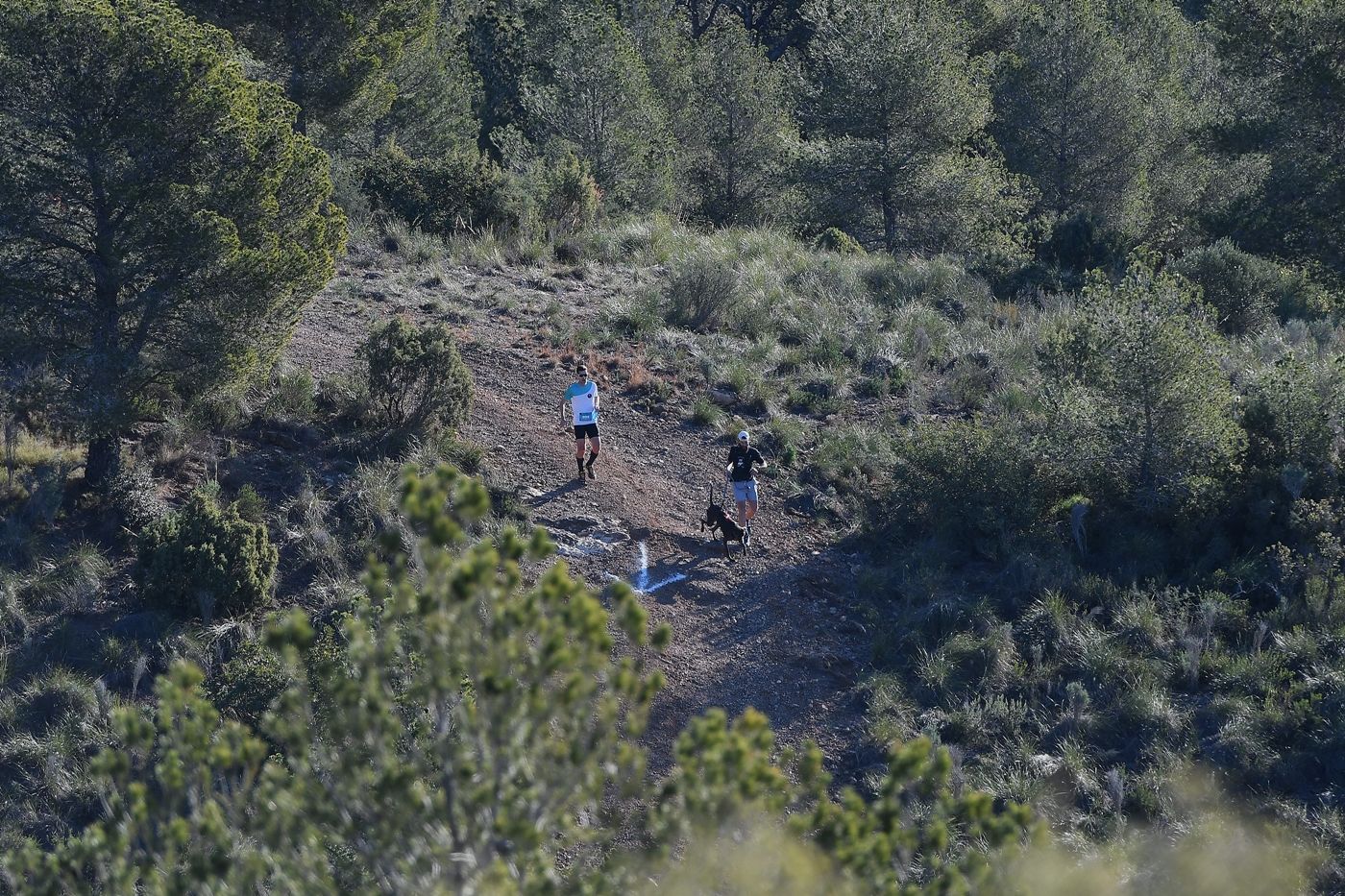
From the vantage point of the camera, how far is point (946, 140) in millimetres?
24625

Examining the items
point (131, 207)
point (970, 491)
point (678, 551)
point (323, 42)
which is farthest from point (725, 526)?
point (323, 42)

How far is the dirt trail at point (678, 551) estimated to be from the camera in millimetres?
11148

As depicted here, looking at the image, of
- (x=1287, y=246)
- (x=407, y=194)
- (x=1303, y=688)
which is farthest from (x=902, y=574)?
(x=407, y=194)

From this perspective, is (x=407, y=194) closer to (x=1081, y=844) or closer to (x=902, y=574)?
(x=902, y=574)

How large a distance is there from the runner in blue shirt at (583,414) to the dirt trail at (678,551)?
0.37 m

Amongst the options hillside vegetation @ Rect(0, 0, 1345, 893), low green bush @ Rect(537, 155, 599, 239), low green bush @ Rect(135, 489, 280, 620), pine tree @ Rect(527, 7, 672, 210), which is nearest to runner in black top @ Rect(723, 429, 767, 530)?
hillside vegetation @ Rect(0, 0, 1345, 893)

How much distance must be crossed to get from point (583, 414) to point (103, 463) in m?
4.86

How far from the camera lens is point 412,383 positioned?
14.1 metres

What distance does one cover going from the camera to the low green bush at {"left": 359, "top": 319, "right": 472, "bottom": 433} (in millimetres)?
14008

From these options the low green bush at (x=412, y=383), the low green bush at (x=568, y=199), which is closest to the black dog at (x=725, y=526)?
the low green bush at (x=412, y=383)

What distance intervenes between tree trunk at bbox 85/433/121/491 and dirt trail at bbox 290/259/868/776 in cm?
322

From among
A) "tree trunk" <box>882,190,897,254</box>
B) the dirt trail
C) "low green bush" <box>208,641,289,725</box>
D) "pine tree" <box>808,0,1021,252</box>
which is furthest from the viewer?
"tree trunk" <box>882,190,897,254</box>

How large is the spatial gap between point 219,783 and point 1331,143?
1802 centimetres

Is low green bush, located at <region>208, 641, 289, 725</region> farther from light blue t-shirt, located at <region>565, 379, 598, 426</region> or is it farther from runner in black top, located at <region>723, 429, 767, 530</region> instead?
runner in black top, located at <region>723, 429, 767, 530</region>
